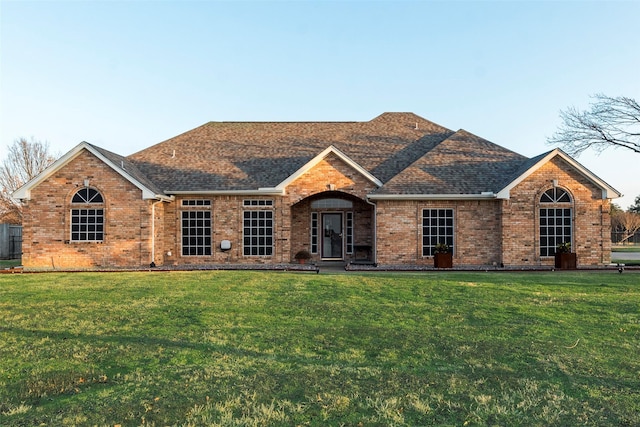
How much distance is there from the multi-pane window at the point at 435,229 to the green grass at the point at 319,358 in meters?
7.44

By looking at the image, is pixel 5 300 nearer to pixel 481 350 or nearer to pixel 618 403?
pixel 481 350

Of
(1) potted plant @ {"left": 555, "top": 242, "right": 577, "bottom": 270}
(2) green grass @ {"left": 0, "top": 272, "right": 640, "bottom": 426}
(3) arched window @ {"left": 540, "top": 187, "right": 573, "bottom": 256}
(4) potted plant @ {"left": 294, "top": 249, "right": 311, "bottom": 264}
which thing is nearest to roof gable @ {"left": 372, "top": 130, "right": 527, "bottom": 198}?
(3) arched window @ {"left": 540, "top": 187, "right": 573, "bottom": 256}

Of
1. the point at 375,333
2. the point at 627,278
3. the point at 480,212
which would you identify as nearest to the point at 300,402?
the point at 375,333

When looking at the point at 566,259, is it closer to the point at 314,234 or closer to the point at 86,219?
the point at 314,234

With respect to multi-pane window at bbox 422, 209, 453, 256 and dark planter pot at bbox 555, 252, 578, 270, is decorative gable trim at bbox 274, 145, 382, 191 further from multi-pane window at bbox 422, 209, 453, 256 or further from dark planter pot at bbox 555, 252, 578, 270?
dark planter pot at bbox 555, 252, 578, 270

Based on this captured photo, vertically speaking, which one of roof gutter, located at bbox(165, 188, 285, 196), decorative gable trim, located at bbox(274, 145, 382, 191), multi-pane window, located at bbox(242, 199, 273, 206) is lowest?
multi-pane window, located at bbox(242, 199, 273, 206)

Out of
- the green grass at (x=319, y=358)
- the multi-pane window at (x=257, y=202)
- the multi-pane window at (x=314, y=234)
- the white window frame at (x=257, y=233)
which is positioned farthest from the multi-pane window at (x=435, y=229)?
the green grass at (x=319, y=358)

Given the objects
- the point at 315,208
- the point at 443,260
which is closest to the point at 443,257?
the point at 443,260

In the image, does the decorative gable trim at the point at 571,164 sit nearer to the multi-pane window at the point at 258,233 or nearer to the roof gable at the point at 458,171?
the roof gable at the point at 458,171

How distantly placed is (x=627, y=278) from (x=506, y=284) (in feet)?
16.0

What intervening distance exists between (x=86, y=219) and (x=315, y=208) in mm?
10133

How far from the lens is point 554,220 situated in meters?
17.7

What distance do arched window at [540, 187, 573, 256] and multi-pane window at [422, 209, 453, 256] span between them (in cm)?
377

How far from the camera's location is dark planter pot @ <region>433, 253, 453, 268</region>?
16734 millimetres
